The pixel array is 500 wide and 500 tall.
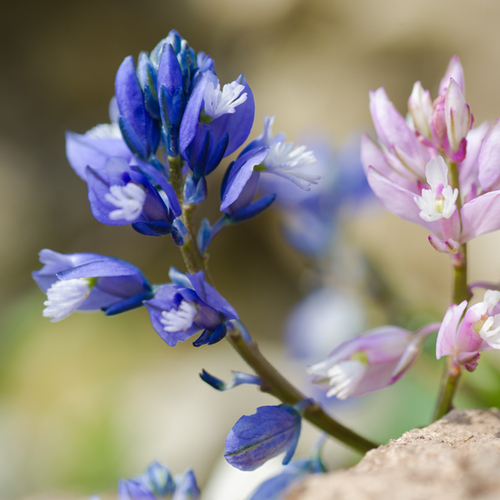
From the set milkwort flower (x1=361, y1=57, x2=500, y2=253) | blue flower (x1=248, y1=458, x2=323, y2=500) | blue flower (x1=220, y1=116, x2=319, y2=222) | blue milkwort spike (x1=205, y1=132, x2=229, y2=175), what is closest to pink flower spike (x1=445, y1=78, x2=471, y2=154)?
milkwort flower (x1=361, y1=57, x2=500, y2=253)

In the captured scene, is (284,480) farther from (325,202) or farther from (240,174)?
(325,202)

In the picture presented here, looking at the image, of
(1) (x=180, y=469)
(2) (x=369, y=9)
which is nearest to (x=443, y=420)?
(1) (x=180, y=469)

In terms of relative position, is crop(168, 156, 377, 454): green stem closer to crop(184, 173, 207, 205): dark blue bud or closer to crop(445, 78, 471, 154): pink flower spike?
crop(184, 173, 207, 205): dark blue bud

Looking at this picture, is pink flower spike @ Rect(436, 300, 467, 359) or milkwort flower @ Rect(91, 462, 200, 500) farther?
milkwort flower @ Rect(91, 462, 200, 500)

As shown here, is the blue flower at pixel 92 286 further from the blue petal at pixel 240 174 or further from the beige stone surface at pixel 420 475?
the beige stone surface at pixel 420 475

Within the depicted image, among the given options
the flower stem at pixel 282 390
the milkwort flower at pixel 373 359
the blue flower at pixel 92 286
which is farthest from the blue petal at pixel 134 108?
the milkwort flower at pixel 373 359

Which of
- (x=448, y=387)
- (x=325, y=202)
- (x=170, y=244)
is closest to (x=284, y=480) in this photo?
(x=448, y=387)

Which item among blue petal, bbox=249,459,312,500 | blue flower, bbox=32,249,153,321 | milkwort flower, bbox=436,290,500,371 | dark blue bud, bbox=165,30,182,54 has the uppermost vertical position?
dark blue bud, bbox=165,30,182,54
